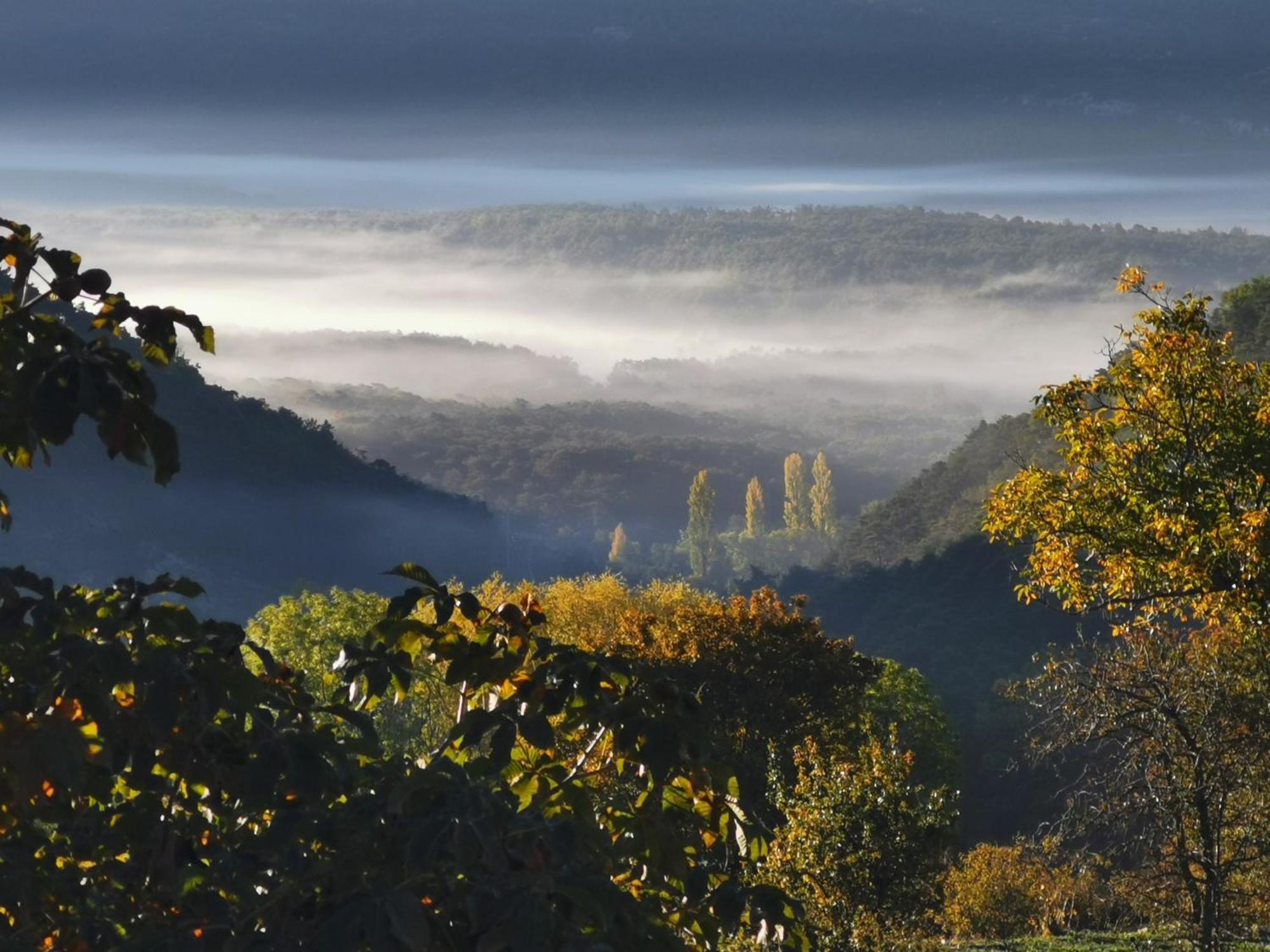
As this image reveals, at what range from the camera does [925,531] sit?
13662 centimetres

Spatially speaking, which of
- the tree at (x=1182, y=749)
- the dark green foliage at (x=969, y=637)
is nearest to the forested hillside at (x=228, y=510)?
the dark green foliage at (x=969, y=637)

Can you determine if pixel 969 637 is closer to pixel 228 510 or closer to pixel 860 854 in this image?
pixel 860 854

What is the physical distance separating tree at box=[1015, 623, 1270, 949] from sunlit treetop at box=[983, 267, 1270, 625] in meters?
0.67

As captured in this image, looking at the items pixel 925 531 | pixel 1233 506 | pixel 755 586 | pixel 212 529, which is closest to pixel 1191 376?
pixel 1233 506

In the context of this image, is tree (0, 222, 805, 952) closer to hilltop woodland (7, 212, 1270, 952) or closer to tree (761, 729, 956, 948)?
hilltop woodland (7, 212, 1270, 952)

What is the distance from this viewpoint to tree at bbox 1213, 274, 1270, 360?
75.2 metres

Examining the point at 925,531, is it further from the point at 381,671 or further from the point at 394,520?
the point at 381,671

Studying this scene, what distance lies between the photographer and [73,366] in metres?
4.36

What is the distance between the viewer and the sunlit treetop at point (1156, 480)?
16812mm

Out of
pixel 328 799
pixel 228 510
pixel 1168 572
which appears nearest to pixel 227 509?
pixel 228 510

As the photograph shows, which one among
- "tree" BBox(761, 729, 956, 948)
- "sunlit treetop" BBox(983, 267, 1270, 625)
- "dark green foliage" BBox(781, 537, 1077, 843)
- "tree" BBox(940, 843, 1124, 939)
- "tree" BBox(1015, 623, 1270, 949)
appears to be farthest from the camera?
"dark green foliage" BBox(781, 537, 1077, 843)

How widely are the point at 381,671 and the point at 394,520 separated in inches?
6530

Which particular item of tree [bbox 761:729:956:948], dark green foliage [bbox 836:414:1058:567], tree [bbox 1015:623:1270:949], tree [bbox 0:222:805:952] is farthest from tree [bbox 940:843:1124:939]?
dark green foliage [bbox 836:414:1058:567]

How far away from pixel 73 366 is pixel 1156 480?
15.0 metres
